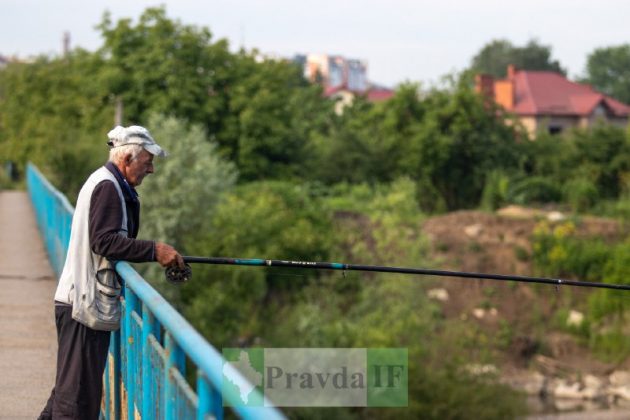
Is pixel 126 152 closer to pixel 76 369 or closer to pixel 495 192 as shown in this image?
pixel 76 369

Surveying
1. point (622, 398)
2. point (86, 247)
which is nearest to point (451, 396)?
point (622, 398)

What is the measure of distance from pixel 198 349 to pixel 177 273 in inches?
74.7

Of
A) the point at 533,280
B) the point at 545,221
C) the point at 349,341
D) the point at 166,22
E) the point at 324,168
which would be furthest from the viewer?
the point at 324,168

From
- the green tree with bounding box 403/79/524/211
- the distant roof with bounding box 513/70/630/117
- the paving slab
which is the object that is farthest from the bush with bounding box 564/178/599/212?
the paving slab

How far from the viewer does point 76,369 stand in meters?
4.92

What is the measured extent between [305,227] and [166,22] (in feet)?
45.0

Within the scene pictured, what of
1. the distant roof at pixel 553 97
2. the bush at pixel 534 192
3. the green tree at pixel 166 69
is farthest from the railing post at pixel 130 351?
the distant roof at pixel 553 97

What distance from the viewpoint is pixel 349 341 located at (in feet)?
113

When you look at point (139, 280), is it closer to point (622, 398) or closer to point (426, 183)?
point (622, 398)

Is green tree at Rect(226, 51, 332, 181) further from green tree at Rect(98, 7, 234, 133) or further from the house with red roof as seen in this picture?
the house with red roof

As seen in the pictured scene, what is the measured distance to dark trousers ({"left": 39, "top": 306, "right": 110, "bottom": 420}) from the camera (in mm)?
4934

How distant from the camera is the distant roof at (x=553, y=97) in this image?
252 feet

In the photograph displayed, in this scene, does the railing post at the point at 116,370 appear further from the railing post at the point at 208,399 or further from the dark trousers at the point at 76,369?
the railing post at the point at 208,399

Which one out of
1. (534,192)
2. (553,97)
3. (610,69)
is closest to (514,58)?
(610,69)
